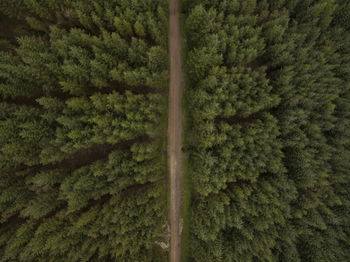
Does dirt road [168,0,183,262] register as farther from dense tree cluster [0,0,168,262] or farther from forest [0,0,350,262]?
dense tree cluster [0,0,168,262]

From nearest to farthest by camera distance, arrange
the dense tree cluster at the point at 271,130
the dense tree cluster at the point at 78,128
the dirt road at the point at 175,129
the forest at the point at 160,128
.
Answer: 1. the dense tree cluster at the point at 78,128
2. the forest at the point at 160,128
3. the dense tree cluster at the point at 271,130
4. the dirt road at the point at 175,129

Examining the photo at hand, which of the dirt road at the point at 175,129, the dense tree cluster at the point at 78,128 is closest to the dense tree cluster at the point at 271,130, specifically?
the dirt road at the point at 175,129

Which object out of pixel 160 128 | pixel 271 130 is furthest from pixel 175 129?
pixel 271 130

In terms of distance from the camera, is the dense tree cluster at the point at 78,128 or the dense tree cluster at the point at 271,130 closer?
the dense tree cluster at the point at 78,128

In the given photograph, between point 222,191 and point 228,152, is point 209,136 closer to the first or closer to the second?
point 228,152

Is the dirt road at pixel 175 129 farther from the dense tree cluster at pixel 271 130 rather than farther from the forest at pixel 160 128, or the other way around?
the dense tree cluster at pixel 271 130

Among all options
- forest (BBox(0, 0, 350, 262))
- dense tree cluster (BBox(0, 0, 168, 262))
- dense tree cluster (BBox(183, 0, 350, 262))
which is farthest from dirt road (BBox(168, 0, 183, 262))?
dense tree cluster (BBox(0, 0, 168, 262))

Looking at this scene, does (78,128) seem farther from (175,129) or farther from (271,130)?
(271,130)
